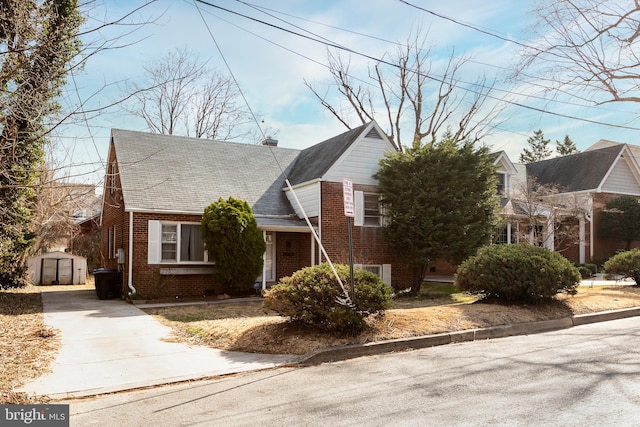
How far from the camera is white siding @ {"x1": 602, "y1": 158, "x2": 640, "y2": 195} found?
88.3 feet

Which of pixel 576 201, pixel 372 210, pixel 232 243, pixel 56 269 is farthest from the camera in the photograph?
pixel 576 201

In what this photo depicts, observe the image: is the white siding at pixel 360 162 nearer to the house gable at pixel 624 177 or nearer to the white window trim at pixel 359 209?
the white window trim at pixel 359 209

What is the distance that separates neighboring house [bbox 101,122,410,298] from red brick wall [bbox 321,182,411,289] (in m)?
0.03

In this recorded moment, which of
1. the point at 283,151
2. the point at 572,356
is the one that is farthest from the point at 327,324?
the point at 283,151

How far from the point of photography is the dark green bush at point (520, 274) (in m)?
11.2

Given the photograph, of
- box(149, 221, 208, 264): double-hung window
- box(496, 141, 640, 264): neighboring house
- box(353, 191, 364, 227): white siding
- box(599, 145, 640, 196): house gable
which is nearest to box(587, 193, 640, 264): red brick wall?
box(496, 141, 640, 264): neighboring house

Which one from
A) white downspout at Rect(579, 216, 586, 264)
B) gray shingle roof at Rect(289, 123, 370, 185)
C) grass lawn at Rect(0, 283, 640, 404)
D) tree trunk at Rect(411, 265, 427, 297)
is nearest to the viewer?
grass lawn at Rect(0, 283, 640, 404)

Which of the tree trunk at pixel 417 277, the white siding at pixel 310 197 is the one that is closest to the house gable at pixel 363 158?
the white siding at pixel 310 197

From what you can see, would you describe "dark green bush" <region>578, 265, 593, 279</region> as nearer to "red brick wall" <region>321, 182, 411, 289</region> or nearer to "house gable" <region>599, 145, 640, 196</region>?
"house gable" <region>599, 145, 640, 196</region>

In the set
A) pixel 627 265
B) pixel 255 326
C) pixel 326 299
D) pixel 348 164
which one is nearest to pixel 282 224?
pixel 348 164

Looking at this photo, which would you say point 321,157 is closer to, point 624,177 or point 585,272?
point 585,272

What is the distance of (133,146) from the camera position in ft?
61.9

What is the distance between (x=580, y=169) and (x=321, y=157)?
55.0 feet

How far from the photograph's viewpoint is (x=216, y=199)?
17.9 metres
